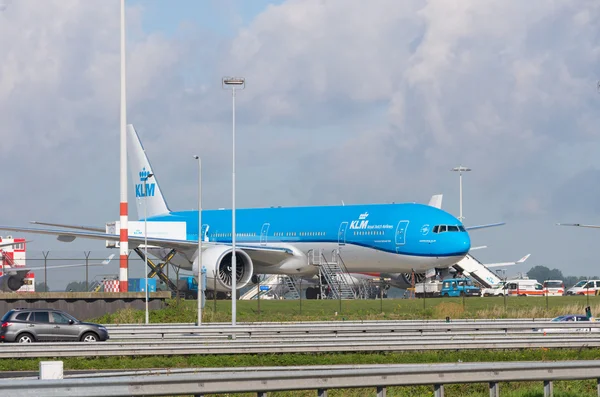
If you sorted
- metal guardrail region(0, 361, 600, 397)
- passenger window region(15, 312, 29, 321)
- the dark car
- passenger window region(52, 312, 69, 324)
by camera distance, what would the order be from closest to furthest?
metal guardrail region(0, 361, 600, 397), the dark car, passenger window region(15, 312, 29, 321), passenger window region(52, 312, 69, 324)

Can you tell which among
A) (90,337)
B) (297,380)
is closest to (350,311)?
(90,337)

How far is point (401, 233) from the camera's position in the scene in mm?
50438

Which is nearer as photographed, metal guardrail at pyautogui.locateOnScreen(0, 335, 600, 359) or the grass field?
metal guardrail at pyautogui.locateOnScreen(0, 335, 600, 359)

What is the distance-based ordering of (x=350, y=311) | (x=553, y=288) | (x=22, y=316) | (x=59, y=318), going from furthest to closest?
(x=553, y=288), (x=350, y=311), (x=59, y=318), (x=22, y=316)

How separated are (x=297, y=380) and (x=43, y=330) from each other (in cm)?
1743

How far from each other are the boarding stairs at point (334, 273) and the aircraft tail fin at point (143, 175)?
1459 centimetres

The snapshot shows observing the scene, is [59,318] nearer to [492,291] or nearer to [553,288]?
[492,291]

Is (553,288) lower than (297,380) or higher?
higher

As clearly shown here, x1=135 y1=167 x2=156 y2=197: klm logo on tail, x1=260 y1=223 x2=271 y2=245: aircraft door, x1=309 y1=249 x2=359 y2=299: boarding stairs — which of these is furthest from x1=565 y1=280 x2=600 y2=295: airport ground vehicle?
x1=135 y1=167 x2=156 y2=197: klm logo on tail

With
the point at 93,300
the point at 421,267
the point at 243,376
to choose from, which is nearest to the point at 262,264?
the point at 421,267

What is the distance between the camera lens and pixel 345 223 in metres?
53.1

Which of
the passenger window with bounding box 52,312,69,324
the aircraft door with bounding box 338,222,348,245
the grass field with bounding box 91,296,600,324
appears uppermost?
the aircraft door with bounding box 338,222,348,245

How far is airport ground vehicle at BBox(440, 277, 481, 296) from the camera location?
68.2 metres

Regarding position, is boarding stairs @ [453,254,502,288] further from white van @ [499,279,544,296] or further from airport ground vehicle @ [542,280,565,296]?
airport ground vehicle @ [542,280,565,296]
